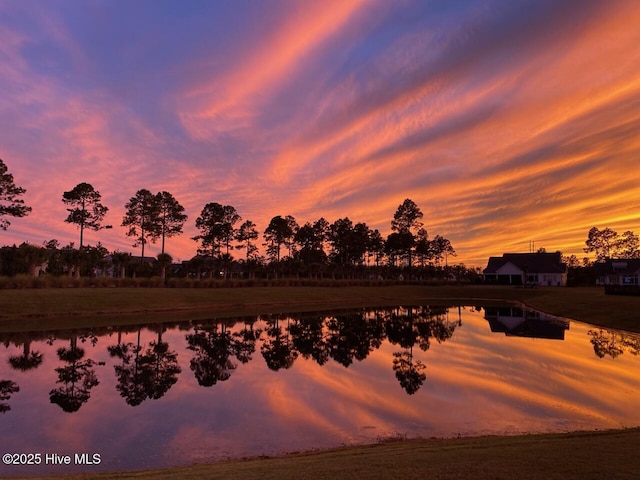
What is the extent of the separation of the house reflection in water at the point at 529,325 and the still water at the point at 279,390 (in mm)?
1311

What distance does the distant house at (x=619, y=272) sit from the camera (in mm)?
93188

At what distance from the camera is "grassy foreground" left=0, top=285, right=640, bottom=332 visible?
1478 inches

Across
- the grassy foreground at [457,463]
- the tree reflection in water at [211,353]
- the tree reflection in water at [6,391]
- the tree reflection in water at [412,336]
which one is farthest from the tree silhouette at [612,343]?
the tree reflection in water at [6,391]

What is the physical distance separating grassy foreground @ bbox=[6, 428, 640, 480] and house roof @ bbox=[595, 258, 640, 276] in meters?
105

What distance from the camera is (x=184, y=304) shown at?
169ft

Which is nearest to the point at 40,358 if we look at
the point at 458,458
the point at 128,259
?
the point at 458,458

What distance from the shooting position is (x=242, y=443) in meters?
11.9

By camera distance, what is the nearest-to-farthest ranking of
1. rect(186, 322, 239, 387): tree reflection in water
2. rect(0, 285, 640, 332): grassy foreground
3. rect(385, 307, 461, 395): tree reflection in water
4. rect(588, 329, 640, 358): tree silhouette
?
rect(385, 307, 461, 395): tree reflection in water < rect(186, 322, 239, 387): tree reflection in water < rect(588, 329, 640, 358): tree silhouette < rect(0, 285, 640, 332): grassy foreground

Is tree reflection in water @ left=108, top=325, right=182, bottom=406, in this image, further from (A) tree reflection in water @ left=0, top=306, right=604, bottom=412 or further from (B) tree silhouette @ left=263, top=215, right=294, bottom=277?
(B) tree silhouette @ left=263, top=215, right=294, bottom=277

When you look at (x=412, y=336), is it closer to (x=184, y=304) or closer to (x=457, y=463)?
(x=457, y=463)

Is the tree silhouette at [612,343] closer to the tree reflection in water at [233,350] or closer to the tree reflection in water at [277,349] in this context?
the tree reflection in water at [233,350]

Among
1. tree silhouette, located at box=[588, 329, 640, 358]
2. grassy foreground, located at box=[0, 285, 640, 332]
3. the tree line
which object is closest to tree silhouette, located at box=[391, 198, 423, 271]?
the tree line

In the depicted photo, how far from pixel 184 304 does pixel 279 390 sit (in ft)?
122

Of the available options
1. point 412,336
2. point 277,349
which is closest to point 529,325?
point 412,336
